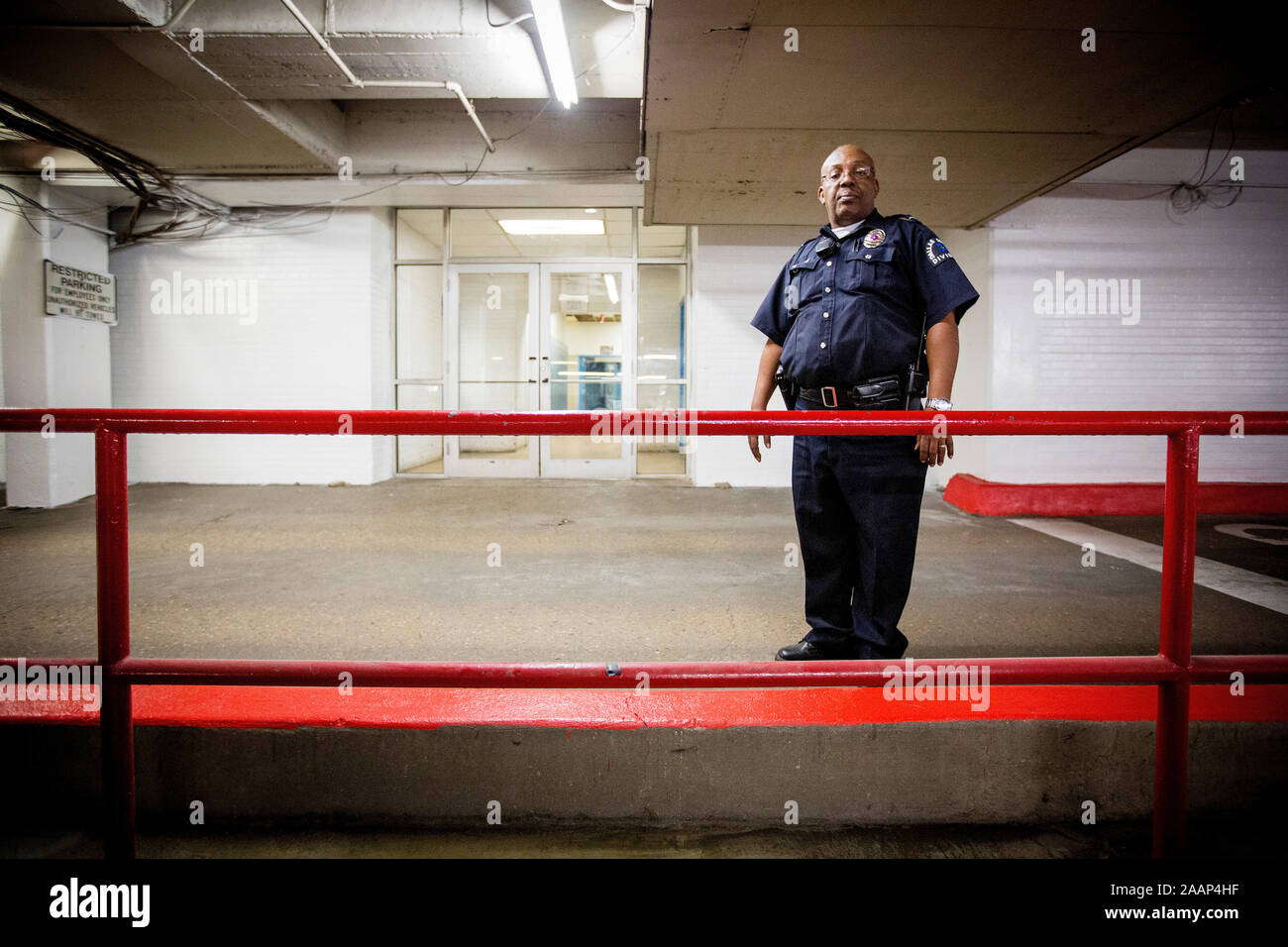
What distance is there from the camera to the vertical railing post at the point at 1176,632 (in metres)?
1.29

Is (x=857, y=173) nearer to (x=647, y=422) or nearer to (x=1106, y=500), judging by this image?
(x=647, y=422)

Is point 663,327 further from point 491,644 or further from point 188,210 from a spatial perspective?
point 491,644

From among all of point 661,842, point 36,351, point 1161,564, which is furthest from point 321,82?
point 1161,564

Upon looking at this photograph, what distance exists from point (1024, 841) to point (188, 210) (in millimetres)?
8885

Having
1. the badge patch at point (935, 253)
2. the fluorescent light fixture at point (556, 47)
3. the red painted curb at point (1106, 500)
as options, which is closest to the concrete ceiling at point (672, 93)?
the fluorescent light fixture at point (556, 47)

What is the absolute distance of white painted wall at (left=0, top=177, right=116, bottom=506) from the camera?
5887 millimetres

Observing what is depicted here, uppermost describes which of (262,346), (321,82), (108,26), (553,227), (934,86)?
(553,227)

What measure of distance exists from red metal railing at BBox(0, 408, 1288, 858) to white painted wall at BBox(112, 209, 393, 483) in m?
6.12

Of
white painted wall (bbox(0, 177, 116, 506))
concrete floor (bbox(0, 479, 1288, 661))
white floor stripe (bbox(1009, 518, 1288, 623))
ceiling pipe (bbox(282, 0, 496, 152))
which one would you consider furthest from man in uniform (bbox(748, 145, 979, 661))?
white painted wall (bbox(0, 177, 116, 506))

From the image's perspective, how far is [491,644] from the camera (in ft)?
7.90

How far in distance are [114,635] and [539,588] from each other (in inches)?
78.3

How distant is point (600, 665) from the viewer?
4.17 feet

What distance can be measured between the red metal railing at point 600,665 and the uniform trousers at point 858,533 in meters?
0.62

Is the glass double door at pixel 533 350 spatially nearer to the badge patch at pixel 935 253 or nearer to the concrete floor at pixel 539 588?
the concrete floor at pixel 539 588
